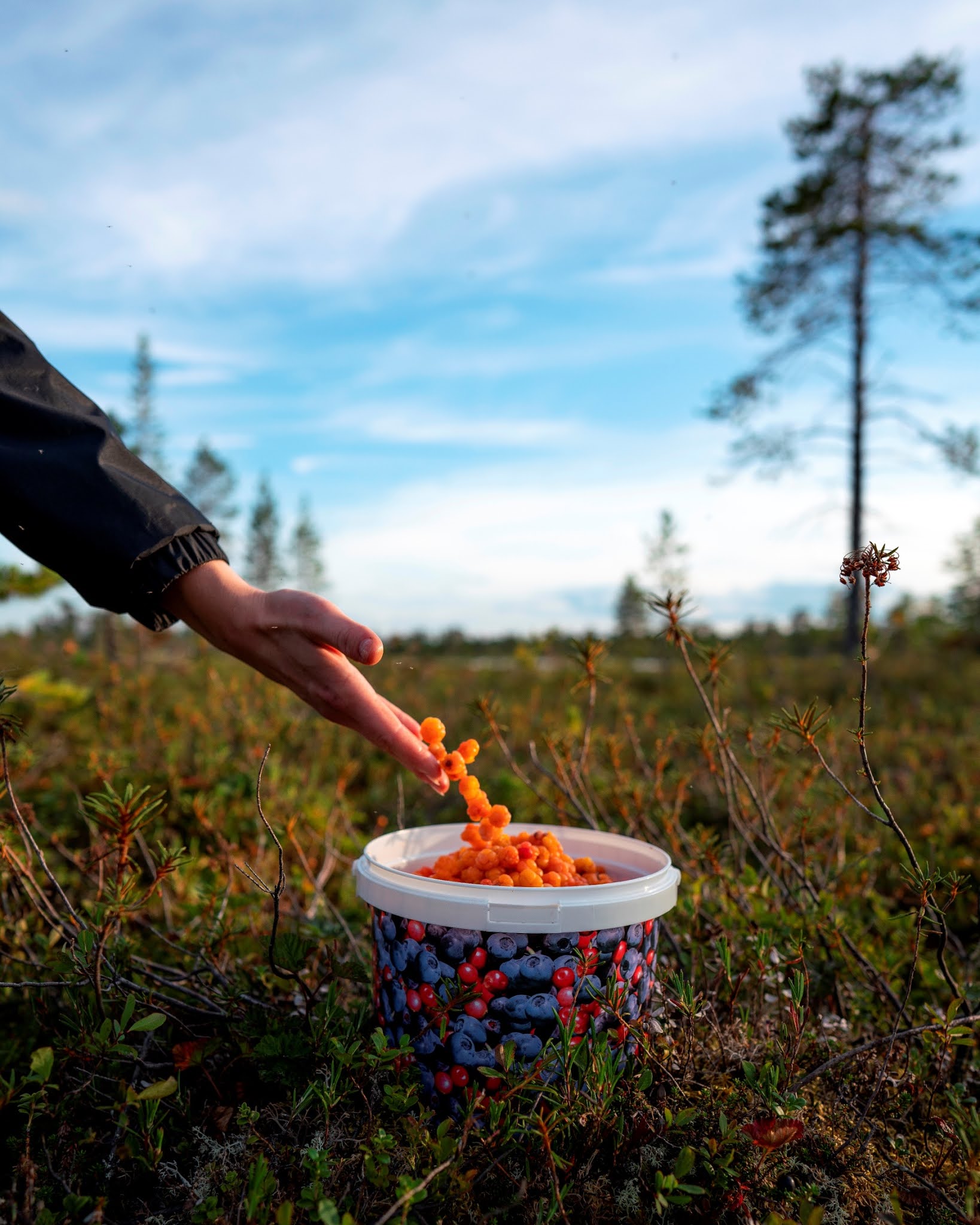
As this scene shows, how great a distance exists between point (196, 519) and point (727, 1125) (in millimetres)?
1685

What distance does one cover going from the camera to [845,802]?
2979 millimetres

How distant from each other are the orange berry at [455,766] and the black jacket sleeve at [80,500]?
768mm

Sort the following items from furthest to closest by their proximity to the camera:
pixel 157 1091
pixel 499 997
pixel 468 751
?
pixel 468 751
pixel 499 997
pixel 157 1091

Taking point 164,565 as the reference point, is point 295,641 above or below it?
below

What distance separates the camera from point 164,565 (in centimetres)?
197

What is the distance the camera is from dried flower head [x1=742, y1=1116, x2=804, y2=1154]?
5.11 feet

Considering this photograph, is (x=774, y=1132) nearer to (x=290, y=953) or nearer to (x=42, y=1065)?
(x=290, y=953)

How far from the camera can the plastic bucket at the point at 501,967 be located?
1.84 meters

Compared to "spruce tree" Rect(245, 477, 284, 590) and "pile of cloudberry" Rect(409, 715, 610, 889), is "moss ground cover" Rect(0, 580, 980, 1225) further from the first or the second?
"spruce tree" Rect(245, 477, 284, 590)

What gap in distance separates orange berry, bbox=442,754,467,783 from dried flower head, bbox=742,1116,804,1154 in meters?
0.98

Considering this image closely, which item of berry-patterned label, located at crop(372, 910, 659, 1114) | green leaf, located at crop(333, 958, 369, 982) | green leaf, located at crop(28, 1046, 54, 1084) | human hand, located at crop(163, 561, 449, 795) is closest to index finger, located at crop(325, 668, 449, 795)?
human hand, located at crop(163, 561, 449, 795)

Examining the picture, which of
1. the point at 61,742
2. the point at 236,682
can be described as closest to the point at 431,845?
the point at 236,682

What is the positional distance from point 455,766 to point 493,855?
293mm

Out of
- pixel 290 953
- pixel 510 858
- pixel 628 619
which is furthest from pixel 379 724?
pixel 628 619
